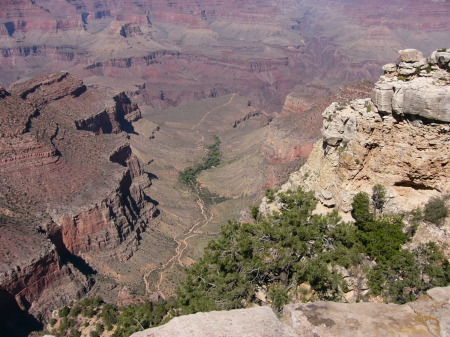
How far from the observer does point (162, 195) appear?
67250 millimetres

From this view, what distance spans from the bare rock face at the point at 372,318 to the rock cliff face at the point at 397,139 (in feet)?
27.3

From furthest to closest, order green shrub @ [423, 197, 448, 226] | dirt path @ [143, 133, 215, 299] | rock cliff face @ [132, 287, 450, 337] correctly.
Answer: dirt path @ [143, 133, 215, 299], green shrub @ [423, 197, 448, 226], rock cliff face @ [132, 287, 450, 337]

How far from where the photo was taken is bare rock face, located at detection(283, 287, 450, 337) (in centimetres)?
1154

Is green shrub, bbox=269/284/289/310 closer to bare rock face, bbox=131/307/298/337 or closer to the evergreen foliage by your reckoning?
the evergreen foliage

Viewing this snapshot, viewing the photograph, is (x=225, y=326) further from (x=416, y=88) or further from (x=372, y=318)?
(x=416, y=88)

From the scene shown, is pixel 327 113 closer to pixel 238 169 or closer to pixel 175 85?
pixel 238 169

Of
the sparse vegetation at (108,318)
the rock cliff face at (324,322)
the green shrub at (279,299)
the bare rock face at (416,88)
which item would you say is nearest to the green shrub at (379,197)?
the bare rock face at (416,88)

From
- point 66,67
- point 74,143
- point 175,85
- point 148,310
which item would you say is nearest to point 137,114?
point 74,143

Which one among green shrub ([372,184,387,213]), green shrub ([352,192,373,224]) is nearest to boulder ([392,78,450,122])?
green shrub ([372,184,387,213])

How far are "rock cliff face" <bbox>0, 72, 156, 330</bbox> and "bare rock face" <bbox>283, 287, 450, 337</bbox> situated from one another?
94.7ft

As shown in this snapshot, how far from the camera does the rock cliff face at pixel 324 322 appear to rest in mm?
11117

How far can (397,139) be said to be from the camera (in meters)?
20.4

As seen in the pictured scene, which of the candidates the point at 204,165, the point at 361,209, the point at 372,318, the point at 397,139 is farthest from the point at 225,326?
the point at 204,165

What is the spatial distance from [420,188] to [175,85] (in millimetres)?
154811
